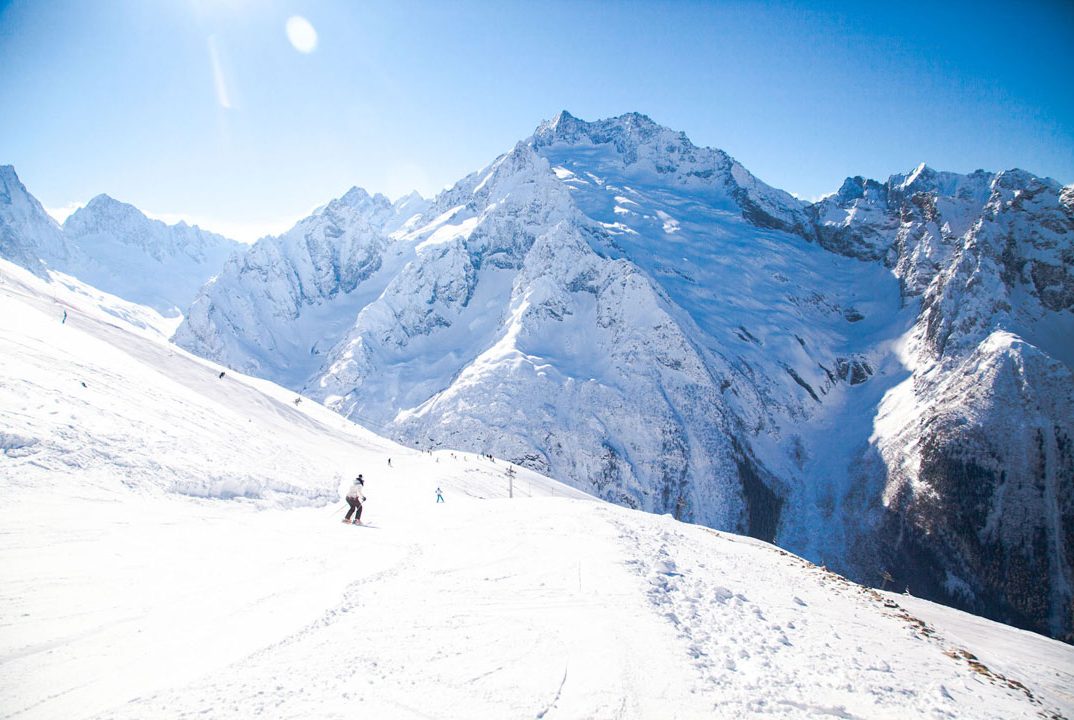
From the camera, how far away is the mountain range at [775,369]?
75812mm

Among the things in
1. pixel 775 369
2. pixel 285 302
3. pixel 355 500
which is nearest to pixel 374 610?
pixel 355 500

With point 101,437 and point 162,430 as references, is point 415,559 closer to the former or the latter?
point 101,437

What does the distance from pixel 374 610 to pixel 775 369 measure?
4716 inches

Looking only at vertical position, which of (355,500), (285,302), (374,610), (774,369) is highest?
(774,369)

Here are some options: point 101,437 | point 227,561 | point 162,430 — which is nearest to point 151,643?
point 227,561

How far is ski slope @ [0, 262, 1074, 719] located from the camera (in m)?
6.02

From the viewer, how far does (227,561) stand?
9992 mm

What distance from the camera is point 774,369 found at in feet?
374

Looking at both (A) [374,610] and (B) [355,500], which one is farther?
(B) [355,500]

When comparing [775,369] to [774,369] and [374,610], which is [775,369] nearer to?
[774,369]

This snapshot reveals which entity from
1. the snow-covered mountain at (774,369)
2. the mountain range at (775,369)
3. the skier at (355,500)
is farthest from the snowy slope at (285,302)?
the skier at (355,500)

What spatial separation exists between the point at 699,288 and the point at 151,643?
142172 mm

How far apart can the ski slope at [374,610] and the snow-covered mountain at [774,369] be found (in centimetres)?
6984

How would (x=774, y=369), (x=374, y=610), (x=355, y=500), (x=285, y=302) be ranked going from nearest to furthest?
(x=374, y=610), (x=355, y=500), (x=774, y=369), (x=285, y=302)
